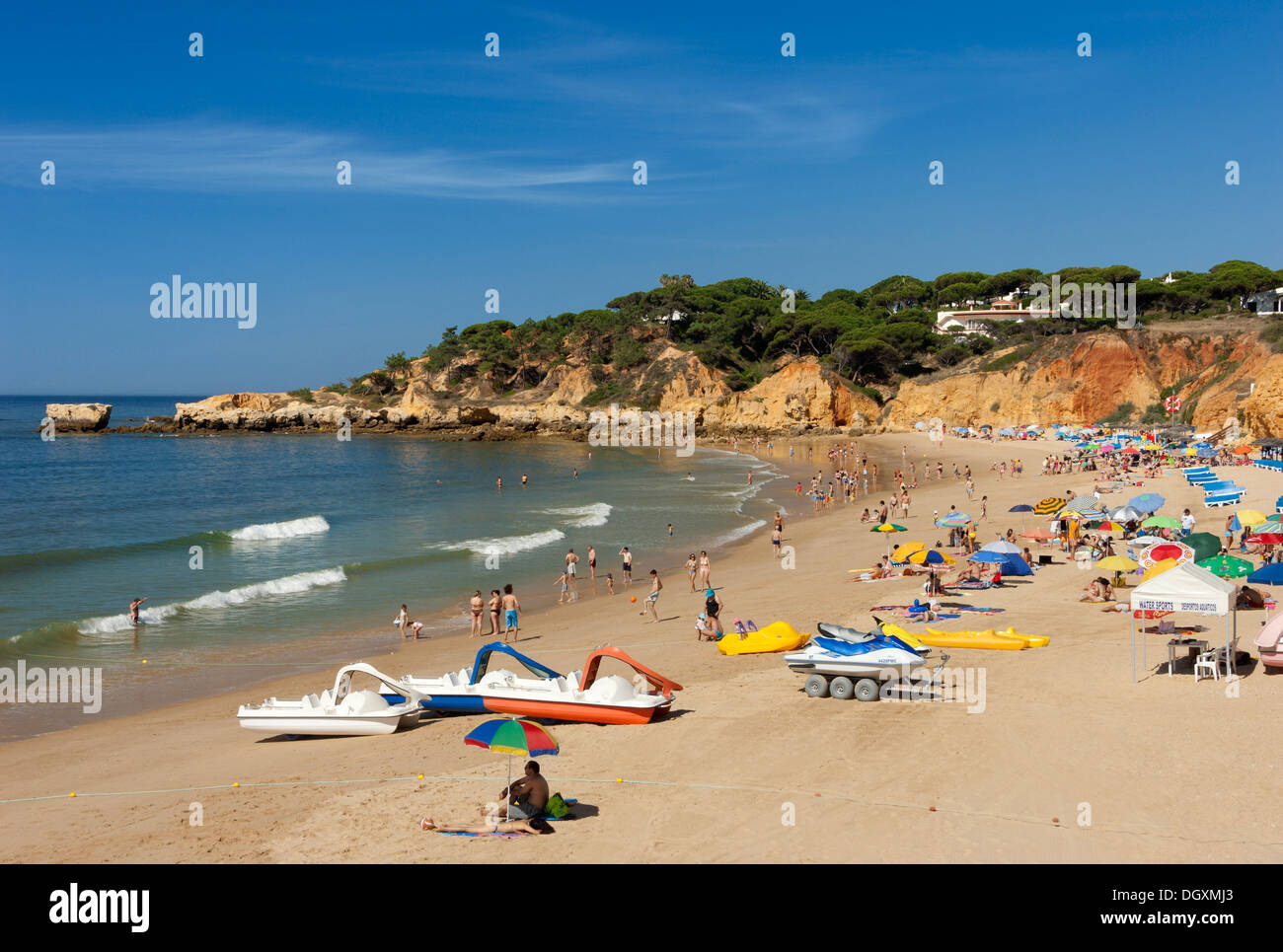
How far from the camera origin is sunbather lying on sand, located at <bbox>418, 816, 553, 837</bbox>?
27.5ft

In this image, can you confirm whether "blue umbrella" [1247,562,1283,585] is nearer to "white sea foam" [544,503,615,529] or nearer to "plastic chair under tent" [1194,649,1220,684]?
"plastic chair under tent" [1194,649,1220,684]

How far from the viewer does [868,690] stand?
39.8 ft

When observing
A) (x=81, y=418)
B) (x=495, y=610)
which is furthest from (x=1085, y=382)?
(x=81, y=418)

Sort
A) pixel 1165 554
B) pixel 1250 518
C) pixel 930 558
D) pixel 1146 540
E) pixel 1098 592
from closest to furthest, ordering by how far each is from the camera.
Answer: pixel 1165 554
pixel 1098 592
pixel 930 558
pixel 1146 540
pixel 1250 518

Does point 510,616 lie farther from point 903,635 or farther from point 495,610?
point 903,635

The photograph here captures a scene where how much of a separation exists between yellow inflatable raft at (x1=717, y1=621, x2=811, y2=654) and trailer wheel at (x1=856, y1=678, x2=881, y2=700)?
10.2ft

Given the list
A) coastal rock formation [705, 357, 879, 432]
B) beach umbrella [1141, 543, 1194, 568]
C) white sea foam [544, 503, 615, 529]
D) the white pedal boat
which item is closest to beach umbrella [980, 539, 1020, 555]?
beach umbrella [1141, 543, 1194, 568]

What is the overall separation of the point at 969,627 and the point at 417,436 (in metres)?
79.2

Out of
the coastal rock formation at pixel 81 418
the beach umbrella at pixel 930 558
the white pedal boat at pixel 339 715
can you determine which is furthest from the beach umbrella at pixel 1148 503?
the coastal rock formation at pixel 81 418

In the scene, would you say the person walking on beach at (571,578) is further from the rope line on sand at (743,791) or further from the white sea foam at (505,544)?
the rope line on sand at (743,791)

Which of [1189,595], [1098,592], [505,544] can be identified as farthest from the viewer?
[505,544]

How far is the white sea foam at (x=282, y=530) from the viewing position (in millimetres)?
33062

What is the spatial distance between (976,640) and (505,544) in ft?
62.2
